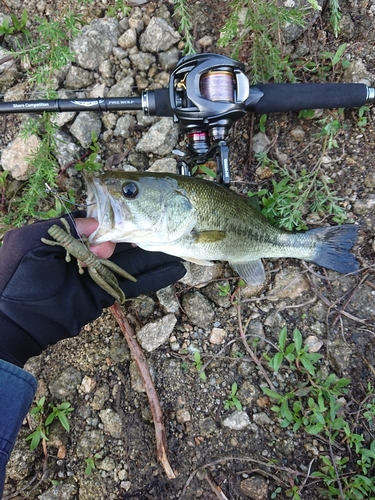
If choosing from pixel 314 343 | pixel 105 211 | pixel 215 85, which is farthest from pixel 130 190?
pixel 314 343

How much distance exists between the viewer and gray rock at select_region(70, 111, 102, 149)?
11.1 ft

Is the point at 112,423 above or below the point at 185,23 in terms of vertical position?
below

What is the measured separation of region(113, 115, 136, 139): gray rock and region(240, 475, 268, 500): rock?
3.00 m

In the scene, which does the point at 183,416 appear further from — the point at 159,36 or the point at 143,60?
the point at 159,36

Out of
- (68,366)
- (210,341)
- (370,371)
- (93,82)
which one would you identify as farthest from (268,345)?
(93,82)

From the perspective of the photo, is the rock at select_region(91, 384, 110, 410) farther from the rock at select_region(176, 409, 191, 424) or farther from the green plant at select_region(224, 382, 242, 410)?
the green plant at select_region(224, 382, 242, 410)

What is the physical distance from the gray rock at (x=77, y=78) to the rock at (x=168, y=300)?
6.60ft

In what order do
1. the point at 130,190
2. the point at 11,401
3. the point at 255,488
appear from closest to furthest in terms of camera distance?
the point at 11,401, the point at 130,190, the point at 255,488

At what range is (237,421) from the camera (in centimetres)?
300

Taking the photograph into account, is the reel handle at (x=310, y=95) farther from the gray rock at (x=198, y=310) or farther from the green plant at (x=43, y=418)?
the green plant at (x=43, y=418)

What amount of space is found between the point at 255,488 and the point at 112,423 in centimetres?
119

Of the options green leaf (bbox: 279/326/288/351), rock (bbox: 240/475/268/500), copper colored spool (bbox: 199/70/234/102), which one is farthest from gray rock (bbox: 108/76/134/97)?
rock (bbox: 240/475/268/500)

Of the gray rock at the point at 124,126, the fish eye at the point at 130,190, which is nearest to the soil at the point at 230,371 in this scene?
the gray rock at the point at 124,126

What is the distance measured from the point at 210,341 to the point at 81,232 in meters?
1.42
